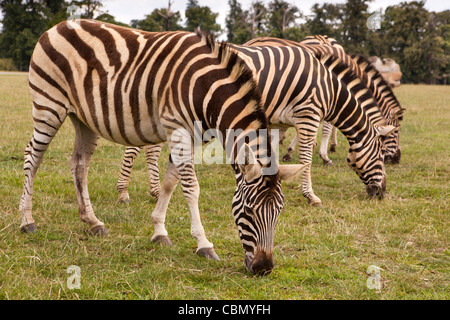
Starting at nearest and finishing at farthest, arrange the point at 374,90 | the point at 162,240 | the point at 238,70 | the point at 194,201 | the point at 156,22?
the point at 238,70, the point at 194,201, the point at 162,240, the point at 374,90, the point at 156,22

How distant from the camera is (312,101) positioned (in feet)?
23.1

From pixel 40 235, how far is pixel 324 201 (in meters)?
4.49

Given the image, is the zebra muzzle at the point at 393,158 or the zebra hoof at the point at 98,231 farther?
the zebra muzzle at the point at 393,158

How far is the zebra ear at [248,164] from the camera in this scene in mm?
3938

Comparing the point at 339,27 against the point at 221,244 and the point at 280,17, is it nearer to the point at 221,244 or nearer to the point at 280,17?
the point at 280,17

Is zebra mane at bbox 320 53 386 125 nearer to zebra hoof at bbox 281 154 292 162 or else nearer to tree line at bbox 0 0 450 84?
zebra hoof at bbox 281 154 292 162

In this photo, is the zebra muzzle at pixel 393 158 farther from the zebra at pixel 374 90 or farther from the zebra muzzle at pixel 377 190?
the zebra muzzle at pixel 377 190

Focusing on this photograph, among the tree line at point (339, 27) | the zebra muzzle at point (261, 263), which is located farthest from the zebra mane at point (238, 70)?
the tree line at point (339, 27)

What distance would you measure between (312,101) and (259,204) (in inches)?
138

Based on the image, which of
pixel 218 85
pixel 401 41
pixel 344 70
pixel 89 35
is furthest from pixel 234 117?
pixel 401 41

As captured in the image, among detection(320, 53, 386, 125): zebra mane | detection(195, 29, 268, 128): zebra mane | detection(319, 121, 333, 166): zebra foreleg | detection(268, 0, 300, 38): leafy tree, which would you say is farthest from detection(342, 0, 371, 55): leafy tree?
detection(195, 29, 268, 128): zebra mane

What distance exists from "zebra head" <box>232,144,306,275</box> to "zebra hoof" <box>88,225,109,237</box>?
2185mm

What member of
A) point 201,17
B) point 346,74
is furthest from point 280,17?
point 346,74
